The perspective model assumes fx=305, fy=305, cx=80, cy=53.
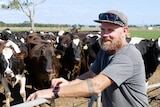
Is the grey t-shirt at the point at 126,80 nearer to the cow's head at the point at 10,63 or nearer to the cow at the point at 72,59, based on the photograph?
the cow's head at the point at 10,63

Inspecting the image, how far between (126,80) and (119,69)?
151 mm

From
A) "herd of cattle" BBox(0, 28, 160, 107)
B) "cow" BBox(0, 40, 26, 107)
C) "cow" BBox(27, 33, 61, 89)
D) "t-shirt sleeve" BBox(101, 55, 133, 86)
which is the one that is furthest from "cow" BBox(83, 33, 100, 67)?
"t-shirt sleeve" BBox(101, 55, 133, 86)

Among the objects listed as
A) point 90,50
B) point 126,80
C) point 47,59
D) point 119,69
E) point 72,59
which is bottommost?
point 72,59

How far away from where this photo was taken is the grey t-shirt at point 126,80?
2.32 meters

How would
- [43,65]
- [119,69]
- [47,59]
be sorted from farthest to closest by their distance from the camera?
[43,65] < [47,59] < [119,69]

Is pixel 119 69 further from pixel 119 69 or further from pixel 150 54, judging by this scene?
pixel 150 54

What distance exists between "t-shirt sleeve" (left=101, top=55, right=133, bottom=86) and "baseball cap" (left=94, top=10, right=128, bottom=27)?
0.91 feet

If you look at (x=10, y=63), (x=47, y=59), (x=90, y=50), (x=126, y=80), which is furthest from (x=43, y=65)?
(x=126, y=80)

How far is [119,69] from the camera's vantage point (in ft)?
7.58

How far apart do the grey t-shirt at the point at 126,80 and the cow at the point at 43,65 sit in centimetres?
549

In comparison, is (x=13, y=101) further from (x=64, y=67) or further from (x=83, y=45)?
(x=83, y=45)

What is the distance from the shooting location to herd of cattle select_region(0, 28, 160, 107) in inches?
292

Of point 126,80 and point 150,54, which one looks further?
point 150,54

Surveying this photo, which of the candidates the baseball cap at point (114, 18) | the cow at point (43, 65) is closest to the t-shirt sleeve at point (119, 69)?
the baseball cap at point (114, 18)
